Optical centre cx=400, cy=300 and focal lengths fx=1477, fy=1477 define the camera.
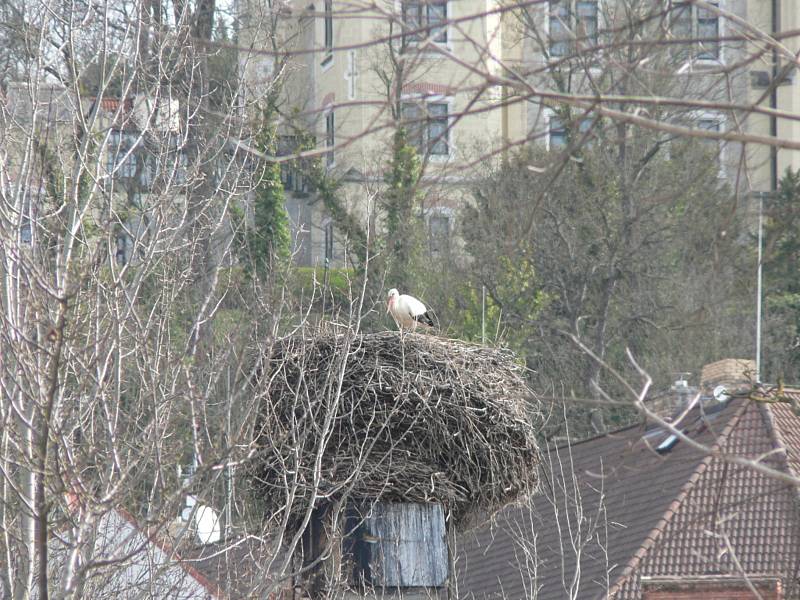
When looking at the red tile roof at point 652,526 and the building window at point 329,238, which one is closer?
the red tile roof at point 652,526

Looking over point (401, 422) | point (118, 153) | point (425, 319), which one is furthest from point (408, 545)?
point (425, 319)

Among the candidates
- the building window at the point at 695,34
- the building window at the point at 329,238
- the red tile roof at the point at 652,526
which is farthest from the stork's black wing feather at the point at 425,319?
the building window at the point at 329,238

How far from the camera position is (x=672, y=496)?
59.2 feet

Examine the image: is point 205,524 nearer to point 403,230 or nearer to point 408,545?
point 408,545

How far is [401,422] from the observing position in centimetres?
1055

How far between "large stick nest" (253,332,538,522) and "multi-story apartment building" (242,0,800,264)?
125 centimetres

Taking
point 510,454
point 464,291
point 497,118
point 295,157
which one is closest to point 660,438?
point 464,291

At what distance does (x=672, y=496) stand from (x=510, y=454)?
7841mm

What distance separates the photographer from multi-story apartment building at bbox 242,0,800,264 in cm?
397

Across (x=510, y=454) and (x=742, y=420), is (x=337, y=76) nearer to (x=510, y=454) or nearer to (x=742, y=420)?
(x=742, y=420)

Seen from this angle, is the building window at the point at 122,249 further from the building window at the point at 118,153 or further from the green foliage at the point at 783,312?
the green foliage at the point at 783,312

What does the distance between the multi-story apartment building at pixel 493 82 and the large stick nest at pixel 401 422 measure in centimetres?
125

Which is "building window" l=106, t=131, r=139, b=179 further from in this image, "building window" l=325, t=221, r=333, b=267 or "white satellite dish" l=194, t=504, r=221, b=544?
"building window" l=325, t=221, r=333, b=267

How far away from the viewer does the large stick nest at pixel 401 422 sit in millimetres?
10250
